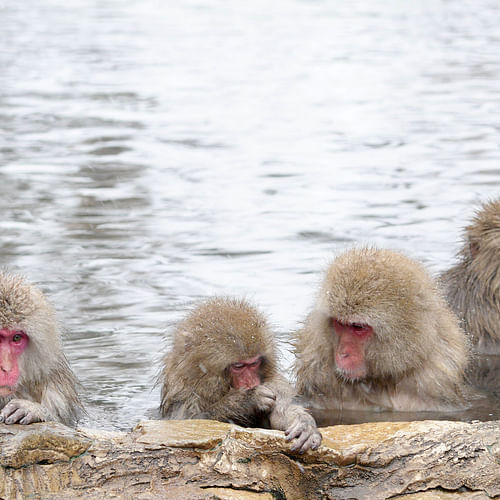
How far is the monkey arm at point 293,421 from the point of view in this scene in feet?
14.7

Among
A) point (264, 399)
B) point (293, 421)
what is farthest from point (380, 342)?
point (293, 421)

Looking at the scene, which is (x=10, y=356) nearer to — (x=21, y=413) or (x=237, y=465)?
(x=21, y=413)

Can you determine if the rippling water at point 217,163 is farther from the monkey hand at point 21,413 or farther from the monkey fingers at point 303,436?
the monkey fingers at point 303,436

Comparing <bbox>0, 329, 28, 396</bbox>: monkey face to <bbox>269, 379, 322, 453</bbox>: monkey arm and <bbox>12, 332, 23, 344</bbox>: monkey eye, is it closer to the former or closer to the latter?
<bbox>12, 332, 23, 344</bbox>: monkey eye

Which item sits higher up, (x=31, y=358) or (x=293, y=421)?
(x=31, y=358)

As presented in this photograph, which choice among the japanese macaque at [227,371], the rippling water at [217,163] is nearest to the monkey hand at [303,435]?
the japanese macaque at [227,371]

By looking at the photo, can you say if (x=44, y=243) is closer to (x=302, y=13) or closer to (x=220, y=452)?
(x=220, y=452)

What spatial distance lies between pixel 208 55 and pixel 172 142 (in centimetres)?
703

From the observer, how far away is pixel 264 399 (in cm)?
505

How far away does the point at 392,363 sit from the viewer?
554 centimetres

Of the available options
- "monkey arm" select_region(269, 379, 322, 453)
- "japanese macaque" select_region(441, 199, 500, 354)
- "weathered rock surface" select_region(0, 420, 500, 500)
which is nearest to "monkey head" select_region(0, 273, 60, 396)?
"weathered rock surface" select_region(0, 420, 500, 500)

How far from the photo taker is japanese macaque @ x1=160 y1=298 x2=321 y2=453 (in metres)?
5.12

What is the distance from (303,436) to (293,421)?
20 centimetres

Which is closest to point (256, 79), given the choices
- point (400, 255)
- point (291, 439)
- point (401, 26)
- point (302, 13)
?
point (401, 26)
